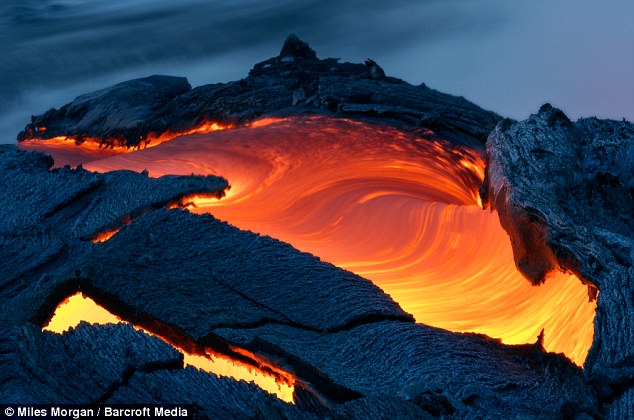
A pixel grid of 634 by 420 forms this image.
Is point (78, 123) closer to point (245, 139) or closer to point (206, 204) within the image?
point (245, 139)

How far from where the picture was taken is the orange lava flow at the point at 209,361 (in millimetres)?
3092

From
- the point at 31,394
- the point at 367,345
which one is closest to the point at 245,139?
the point at 367,345

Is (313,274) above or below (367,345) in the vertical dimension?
above

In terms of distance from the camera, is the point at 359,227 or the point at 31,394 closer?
the point at 31,394

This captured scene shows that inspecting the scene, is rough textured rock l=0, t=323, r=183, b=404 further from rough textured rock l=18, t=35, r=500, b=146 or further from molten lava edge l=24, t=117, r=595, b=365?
rough textured rock l=18, t=35, r=500, b=146

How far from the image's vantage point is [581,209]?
3701 millimetres

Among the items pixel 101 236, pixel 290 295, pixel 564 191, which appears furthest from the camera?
pixel 101 236

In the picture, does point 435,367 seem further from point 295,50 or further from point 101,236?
point 295,50

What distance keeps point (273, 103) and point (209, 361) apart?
11.8 feet

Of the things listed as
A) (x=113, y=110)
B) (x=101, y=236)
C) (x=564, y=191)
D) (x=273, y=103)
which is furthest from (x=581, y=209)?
(x=113, y=110)

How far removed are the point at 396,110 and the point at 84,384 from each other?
12.6ft

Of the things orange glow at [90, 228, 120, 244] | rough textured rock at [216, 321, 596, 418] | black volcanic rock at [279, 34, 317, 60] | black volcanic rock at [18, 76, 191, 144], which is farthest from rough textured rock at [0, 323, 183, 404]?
black volcanic rock at [279, 34, 317, 60]

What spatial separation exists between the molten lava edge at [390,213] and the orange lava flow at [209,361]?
0.87 metres

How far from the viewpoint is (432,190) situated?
525 cm
